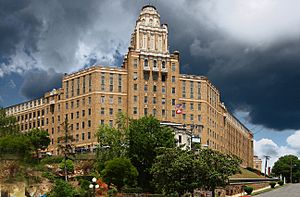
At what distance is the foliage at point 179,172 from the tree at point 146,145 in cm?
1313

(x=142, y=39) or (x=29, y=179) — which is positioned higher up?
(x=142, y=39)

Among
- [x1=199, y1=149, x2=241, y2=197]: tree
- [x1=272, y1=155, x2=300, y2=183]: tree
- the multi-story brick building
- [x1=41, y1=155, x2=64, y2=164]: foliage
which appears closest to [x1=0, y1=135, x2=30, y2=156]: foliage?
[x1=41, y1=155, x2=64, y2=164]: foliage

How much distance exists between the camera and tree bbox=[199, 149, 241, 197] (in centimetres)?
6881

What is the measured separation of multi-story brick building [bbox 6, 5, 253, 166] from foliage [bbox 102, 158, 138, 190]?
1503 inches

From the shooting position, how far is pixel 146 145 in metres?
85.9

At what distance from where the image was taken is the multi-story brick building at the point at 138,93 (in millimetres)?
122062

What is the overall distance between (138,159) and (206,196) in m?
13.5

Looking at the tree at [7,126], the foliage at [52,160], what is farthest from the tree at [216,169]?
the tree at [7,126]

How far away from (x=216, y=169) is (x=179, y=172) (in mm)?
5531

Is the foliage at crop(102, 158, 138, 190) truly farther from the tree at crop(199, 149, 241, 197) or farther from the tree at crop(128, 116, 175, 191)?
the tree at crop(199, 149, 241, 197)

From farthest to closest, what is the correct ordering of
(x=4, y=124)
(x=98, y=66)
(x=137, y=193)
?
(x=98, y=66) → (x=4, y=124) → (x=137, y=193)

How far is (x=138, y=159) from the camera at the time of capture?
86000 millimetres


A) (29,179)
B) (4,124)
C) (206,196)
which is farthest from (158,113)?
(29,179)

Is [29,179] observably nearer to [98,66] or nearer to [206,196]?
[206,196]
